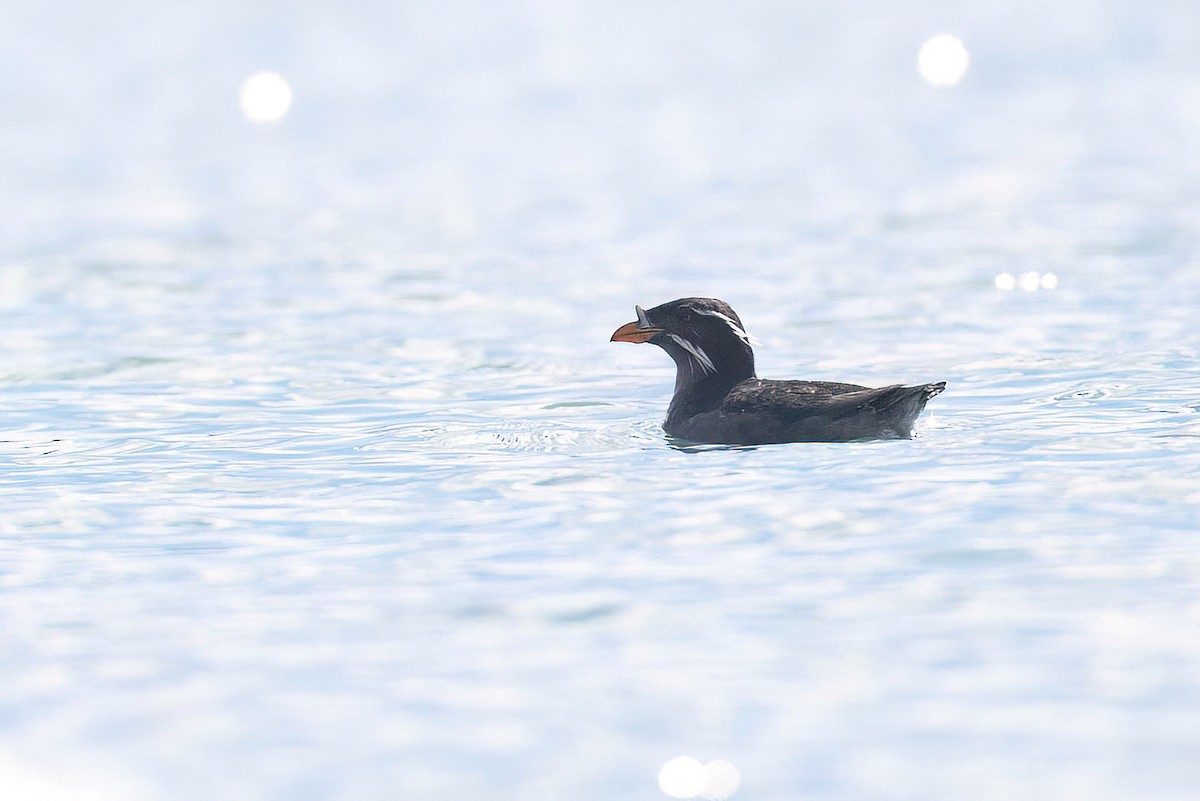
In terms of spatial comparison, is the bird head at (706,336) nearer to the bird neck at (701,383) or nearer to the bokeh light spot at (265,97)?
the bird neck at (701,383)

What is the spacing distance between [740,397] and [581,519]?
223 centimetres

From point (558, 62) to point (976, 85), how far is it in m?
18.8

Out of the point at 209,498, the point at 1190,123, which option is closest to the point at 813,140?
the point at 1190,123

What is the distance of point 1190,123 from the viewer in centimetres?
4694

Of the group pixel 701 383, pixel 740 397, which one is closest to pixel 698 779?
pixel 740 397

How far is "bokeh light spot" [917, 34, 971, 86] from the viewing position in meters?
68.6

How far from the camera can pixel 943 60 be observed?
75.2 m

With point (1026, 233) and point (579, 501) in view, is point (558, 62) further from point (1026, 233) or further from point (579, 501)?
point (579, 501)

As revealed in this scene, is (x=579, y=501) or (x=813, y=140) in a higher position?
(x=813, y=140)

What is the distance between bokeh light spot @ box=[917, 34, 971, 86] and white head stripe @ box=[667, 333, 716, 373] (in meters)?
55.4

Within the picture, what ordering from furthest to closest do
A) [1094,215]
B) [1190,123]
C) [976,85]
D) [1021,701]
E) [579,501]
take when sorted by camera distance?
[976,85] < [1190,123] < [1094,215] < [579,501] < [1021,701]

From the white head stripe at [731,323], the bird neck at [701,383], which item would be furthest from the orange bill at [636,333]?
the white head stripe at [731,323]

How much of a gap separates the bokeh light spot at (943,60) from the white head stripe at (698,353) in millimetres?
55423

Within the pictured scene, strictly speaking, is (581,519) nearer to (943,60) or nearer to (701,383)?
(701,383)
